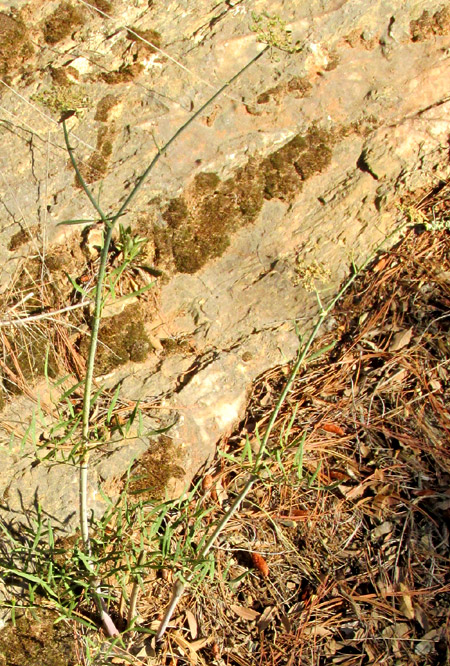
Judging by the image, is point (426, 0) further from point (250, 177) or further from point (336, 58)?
point (250, 177)

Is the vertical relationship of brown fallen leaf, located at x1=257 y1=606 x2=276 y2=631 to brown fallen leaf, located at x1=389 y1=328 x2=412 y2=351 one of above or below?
below

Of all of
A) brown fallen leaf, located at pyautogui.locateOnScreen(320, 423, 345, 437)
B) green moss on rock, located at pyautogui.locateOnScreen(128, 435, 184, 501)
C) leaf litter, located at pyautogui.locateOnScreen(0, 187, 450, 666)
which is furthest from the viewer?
brown fallen leaf, located at pyautogui.locateOnScreen(320, 423, 345, 437)

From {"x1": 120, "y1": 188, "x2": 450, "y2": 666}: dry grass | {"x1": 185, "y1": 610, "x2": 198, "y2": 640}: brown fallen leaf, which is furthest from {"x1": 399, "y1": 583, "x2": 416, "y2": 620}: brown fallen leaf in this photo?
{"x1": 185, "y1": 610, "x2": 198, "y2": 640}: brown fallen leaf

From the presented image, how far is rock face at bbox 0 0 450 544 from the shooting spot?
9.72 feet

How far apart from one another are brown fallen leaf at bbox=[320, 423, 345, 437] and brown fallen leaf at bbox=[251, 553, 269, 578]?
67 cm

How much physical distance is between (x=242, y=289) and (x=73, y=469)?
1.28 meters

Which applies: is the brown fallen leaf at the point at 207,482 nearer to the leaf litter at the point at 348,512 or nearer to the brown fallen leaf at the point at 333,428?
the leaf litter at the point at 348,512

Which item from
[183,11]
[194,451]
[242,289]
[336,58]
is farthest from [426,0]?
[194,451]

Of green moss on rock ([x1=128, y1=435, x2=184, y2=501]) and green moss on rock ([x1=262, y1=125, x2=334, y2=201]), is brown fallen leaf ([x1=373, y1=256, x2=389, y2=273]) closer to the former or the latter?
green moss on rock ([x1=262, y1=125, x2=334, y2=201])

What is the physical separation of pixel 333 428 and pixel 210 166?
1586mm

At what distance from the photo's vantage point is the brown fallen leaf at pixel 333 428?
9.08 feet

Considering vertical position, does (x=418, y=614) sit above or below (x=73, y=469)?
below

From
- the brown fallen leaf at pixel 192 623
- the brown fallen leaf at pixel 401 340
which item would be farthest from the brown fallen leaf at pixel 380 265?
the brown fallen leaf at pixel 192 623

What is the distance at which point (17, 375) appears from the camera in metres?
2.89
